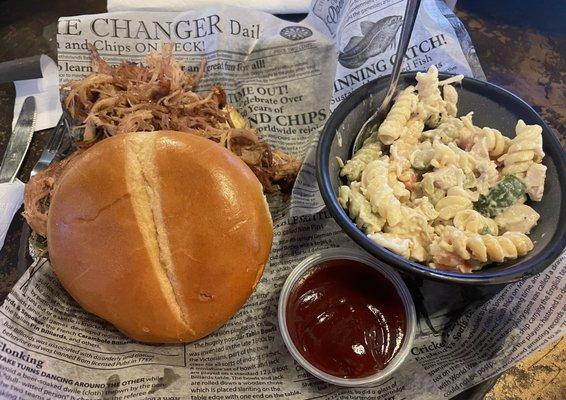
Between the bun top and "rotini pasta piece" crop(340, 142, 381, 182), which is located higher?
"rotini pasta piece" crop(340, 142, 381, 182)

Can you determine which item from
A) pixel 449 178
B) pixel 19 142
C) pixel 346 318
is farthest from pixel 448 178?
pixel 19 142

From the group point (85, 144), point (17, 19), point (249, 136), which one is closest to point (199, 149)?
point (249, 136)

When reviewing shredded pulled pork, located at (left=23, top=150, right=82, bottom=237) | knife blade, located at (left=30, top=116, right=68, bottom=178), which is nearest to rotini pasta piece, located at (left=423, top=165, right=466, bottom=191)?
shredded pulled pork, located at (left=23, top=150, right=82, bottom=237)

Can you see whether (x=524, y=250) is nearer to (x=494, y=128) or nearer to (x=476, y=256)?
(x=476, y=256)

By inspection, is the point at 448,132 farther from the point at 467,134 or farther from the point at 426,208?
the point at 426,208

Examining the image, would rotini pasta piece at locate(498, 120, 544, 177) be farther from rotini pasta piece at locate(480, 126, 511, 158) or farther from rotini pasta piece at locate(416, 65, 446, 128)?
rotini pasta piece at locate(416, 65, 446, 128)

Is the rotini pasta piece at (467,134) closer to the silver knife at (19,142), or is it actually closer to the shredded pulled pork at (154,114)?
the shredded pulled pork at (154,114)

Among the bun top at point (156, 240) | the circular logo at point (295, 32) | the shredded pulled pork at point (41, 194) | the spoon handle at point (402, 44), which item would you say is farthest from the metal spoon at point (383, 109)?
the shredded pulled pork at point (41, 194)
